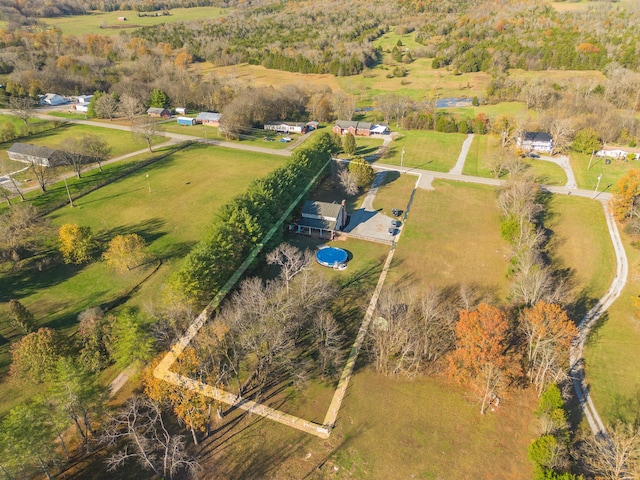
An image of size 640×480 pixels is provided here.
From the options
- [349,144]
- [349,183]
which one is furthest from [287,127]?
[349,183]

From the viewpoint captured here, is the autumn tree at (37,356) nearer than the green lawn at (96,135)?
Yes

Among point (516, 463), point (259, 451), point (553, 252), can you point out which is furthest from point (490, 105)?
point (259, 451)

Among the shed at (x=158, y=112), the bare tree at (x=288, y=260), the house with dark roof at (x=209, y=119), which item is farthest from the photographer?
the shed at (x=158, y=112)

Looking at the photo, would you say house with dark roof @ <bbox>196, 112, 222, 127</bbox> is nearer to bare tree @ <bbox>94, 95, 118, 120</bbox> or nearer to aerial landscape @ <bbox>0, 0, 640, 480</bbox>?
aerial landscape @ <bbox>0, 0, 640, 480</bbox>

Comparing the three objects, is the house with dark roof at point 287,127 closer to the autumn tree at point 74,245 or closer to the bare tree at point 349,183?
the bare tree at point 349,183

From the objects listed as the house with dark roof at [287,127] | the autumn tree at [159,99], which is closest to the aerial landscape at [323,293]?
the house with dark roof at [287,127]

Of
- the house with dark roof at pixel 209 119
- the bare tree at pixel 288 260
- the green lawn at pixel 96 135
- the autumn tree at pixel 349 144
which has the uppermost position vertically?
the house with dark roof at pixel 209 119
